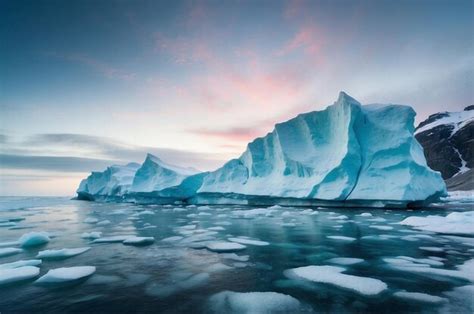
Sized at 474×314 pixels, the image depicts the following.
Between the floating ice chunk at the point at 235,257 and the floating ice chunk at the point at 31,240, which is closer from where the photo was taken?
the floating ice chunk at the point at 235,257

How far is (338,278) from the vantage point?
14.6ft

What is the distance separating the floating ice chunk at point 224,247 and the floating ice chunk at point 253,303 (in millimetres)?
2903

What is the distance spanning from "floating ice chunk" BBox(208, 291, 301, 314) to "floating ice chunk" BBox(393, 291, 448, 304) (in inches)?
56.0

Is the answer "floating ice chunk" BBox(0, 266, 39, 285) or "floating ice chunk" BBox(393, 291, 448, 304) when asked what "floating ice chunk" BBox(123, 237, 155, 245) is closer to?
"floating ice chunk" BBox(0, 266, 39, 285)

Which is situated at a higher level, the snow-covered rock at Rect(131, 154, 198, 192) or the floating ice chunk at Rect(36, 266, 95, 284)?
the snow-covered rock at Rect(131, 154, 198, 192)

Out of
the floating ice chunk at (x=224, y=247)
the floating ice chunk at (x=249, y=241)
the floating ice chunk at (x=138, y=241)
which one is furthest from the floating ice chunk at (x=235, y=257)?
the floating ice chunk at (x=138, y=241)

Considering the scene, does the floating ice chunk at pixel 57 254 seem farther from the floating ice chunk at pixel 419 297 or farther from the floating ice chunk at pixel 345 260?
the floating ice chunk at pixel 419 297

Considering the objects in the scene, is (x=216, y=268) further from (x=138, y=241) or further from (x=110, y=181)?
(x=110, y=181)

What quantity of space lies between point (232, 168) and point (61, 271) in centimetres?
2234

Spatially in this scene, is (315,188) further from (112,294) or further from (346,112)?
(112,294)

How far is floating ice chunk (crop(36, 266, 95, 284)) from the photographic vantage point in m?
4.65

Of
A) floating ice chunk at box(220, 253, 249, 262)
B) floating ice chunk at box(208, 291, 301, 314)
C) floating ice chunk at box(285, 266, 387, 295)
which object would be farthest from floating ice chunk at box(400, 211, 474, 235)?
floating ice chunk at box(208, 291, 301, 314)

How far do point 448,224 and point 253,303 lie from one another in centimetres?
911

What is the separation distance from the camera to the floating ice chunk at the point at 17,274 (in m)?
4.69
